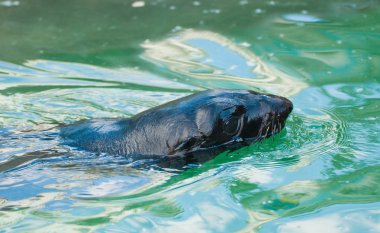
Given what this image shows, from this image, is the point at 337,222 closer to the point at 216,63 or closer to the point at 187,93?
the point at 187,93

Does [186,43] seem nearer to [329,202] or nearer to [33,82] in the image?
[33,82]

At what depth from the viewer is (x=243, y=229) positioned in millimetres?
Result: 4613

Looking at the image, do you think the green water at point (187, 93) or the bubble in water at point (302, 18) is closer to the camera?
the green water at point (187, 93)

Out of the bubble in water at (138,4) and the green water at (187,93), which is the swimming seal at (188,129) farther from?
→ the bubble in water at (138,4)

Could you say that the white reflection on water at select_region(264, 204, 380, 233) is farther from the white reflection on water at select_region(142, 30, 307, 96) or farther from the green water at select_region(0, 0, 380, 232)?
the white reflection on water at select_region(142, 30, 307, 96)

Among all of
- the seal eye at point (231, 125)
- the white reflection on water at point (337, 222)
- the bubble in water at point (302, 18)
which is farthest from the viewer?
the bubble in water at point (302, 18)

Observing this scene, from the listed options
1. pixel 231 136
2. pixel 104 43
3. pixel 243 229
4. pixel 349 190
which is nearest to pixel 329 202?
pixel 349 190

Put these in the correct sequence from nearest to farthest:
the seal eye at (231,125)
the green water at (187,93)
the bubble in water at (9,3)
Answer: the green water at (187,93)
the seal eye at (231,125)
the bubble in water at (9,3)

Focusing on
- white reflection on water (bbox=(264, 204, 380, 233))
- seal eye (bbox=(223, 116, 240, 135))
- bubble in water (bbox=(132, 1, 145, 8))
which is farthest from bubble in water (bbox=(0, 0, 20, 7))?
white reflection on water (bbox=(264, 204, 380, 233))

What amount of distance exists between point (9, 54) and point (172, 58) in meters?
1.74

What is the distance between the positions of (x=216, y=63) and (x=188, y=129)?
8.35ft

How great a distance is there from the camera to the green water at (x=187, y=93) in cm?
484

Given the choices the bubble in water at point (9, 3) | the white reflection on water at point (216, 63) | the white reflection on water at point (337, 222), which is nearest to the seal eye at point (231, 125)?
the white reflection on water at point (337, 222)

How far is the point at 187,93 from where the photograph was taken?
7.20 m
